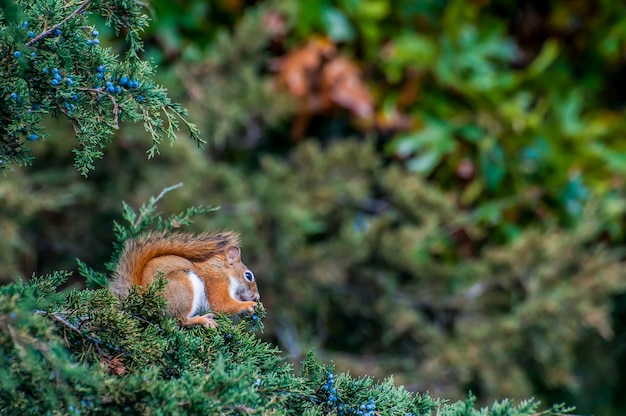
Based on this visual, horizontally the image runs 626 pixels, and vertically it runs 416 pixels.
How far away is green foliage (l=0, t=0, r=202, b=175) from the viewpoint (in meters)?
1.29

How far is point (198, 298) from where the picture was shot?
156 centimetres

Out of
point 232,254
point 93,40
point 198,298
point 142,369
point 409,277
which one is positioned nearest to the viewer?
point 142,369

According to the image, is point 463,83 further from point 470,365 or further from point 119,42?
point 119,42

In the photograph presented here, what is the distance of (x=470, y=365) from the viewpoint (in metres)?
3.72

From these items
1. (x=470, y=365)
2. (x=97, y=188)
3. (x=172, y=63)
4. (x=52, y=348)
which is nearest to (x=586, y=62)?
(x=470, y=365)

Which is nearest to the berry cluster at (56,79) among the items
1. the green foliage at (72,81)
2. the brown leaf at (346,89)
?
the green foliage at (72,81)

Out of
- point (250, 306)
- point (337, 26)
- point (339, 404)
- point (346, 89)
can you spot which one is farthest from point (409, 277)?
point (339, 404)

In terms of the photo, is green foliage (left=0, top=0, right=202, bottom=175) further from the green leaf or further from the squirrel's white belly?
the green leaf

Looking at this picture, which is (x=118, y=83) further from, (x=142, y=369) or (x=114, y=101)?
(x=142, y=369)

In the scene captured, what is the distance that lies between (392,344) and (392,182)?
0.87 meters

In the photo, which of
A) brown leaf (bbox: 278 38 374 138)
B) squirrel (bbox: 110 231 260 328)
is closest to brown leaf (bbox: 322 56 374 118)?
brown leaf (bbox: 278 38 374 138)

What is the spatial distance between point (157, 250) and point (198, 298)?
5.0 inches

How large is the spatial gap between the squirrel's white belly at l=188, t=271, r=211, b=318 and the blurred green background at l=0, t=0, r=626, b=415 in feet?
6.43

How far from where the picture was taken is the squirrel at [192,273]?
1.50 meters
